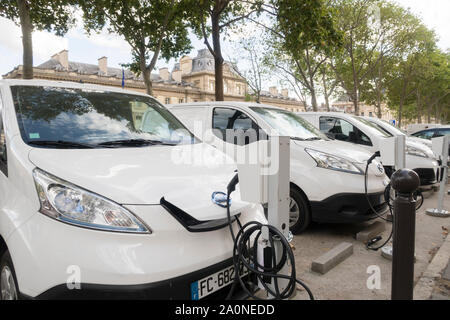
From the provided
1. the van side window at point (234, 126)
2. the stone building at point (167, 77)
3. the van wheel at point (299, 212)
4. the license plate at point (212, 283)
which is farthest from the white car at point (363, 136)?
the stone building at point (167, 77)

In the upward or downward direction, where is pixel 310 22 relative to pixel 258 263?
upward

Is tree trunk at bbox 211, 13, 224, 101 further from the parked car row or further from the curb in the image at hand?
the curb

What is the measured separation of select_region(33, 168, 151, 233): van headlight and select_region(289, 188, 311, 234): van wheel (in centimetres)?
281

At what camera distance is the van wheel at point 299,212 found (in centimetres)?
430

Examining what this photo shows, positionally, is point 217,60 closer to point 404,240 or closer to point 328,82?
point 404,240

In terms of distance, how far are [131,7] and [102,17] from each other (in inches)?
52.8

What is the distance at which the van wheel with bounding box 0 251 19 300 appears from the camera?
194 centimetres

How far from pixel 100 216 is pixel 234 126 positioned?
3.23 metres

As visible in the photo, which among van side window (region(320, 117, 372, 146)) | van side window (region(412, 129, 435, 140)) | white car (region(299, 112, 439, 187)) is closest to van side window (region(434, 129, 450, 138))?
van side window (region(412, 129, 435, 140))

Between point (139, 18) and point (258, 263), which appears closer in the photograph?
point (258, 263)

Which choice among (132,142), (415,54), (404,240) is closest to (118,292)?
(132,142)

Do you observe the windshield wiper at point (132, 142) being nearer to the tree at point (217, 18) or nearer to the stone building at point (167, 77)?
the tree at point (217, 18)

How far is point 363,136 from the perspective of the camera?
6711 mm
